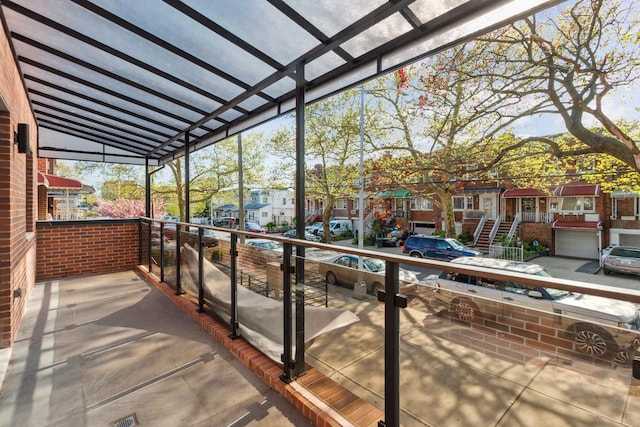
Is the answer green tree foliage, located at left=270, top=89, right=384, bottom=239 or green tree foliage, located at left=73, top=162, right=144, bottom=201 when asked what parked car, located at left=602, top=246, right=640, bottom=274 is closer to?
green tree foliage, located at left=270, top=89, right=384, bottom=239

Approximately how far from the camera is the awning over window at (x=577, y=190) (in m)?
16.5

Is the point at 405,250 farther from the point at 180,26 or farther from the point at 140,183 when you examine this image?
the point at 140,183

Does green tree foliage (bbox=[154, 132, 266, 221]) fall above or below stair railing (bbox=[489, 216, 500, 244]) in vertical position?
above

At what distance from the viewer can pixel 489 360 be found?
1200 mm

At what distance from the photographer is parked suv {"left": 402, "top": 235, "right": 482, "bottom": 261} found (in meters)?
13.5

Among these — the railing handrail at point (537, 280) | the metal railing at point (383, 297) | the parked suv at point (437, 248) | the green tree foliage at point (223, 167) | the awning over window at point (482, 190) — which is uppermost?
the green tree foliage at point (223, 167)

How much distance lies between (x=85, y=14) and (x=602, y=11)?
9508mm

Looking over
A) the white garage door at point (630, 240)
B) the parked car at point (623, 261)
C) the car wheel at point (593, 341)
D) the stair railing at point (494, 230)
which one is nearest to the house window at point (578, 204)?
the white garage door at point (630, 240)

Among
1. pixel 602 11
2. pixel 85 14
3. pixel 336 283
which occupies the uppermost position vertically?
pixel 602 11

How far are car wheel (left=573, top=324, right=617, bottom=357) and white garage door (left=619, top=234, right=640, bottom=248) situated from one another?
857 inches

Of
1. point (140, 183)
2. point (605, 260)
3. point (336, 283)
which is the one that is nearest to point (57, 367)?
point (336, 283)

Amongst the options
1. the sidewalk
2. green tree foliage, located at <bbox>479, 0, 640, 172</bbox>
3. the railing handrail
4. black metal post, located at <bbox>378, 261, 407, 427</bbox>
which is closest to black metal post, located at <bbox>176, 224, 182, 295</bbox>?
the sidewalk

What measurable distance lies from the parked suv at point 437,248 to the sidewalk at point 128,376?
12.3 meters

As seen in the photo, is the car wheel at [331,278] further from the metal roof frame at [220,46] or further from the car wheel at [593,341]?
the metal roof frame at [220,46]
